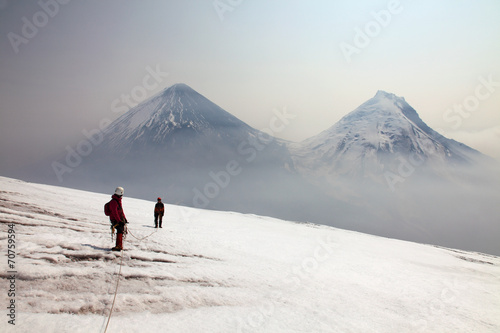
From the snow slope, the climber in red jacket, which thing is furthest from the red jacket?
the snow slope

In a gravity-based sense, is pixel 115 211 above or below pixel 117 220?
above

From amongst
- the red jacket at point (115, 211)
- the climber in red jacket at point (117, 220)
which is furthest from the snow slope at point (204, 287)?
the red jacket at point (115, 211)

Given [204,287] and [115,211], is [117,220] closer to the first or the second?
[115,211]

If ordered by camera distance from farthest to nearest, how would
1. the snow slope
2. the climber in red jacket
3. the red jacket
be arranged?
the red jacket < the climber in red jacket < the snow slope

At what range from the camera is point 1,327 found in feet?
14.7

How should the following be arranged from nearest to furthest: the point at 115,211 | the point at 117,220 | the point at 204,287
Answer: the point at 204,287 → the point at 117,220 → the point at 115,211

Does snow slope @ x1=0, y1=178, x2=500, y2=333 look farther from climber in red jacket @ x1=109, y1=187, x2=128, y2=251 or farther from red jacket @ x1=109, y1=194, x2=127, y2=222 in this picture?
red jacket @ x1=109, y1=194, x2=127, y2=222

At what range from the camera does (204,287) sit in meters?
7.29

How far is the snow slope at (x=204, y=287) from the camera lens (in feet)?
18.1

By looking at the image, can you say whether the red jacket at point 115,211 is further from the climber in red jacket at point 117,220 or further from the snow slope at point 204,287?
the snow slope at point 204,287

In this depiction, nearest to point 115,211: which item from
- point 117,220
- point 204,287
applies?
point 117,220

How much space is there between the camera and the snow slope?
552cm

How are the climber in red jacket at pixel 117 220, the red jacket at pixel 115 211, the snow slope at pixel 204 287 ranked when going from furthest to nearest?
1. the red jacket at pixel 115 211
2. the climber in red jacket at pixel 117 220
3. the snow slope at pixel 204 287

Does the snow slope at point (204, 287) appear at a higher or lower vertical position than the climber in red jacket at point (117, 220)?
lower
